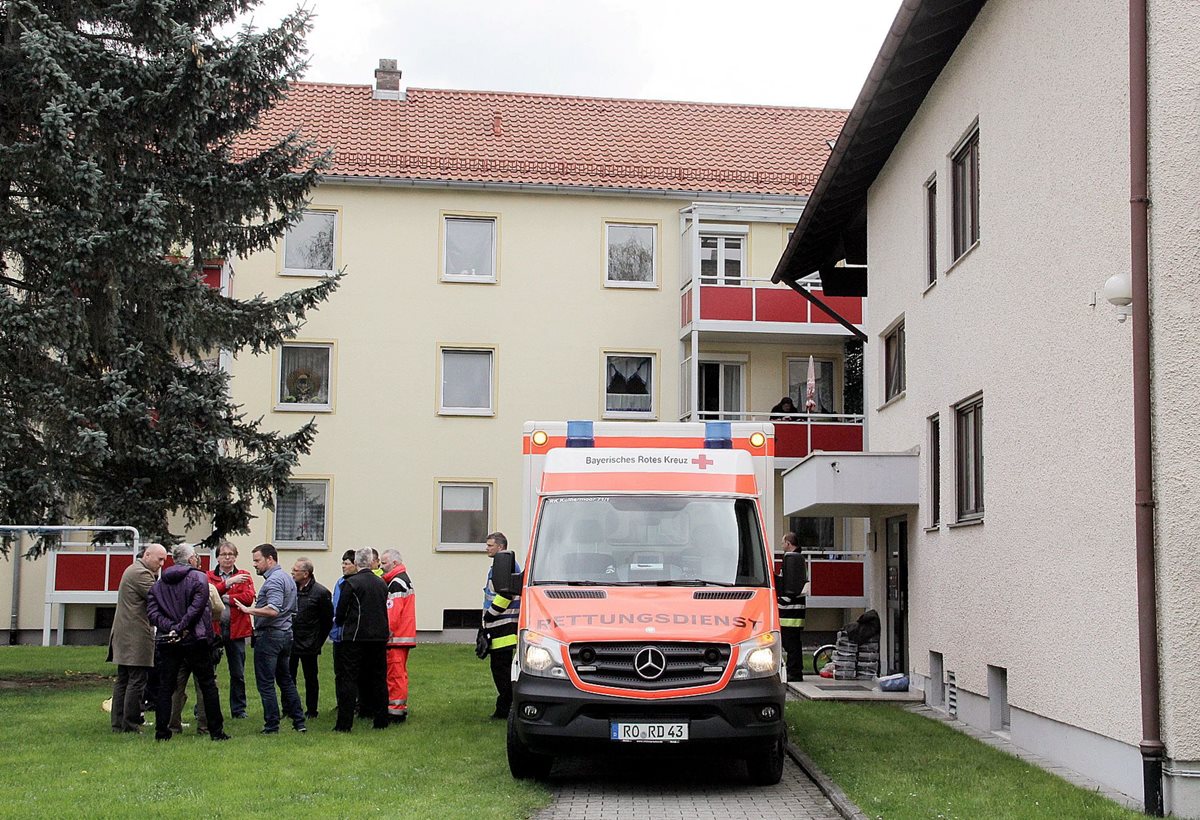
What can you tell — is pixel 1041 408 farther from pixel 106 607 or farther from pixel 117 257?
pixel 106 607

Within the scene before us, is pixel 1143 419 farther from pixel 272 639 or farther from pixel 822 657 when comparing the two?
pixel 822 657

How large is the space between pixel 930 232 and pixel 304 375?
16598mm

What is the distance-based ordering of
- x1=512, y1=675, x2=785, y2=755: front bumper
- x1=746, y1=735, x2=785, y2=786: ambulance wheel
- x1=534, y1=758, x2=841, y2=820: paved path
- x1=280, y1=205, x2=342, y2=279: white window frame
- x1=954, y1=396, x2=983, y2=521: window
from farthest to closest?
x1=280, y1=205, x2=342, y2=279: white window frame < x1=954, y1=396, x2=983, y2=521: window < x1=746, y1=735, x2=785, y2=786: ambulance wheel < x1=512, y1=675, x2=785, y2=755: front bumper < x1=534, y1=758, x2=841, y2=820: paved path

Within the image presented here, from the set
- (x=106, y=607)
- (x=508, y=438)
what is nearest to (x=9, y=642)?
(x=106, y=607)

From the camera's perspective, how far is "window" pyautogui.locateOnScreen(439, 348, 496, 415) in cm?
3111

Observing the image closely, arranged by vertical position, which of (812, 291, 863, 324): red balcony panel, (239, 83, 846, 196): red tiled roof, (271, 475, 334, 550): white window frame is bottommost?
(271, 475, 334, 550): white window frame

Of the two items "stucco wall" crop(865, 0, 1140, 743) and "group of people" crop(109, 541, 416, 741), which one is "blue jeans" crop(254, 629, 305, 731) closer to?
"group of people" crop(109, 541, 416, 741)

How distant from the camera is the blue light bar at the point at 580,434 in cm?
1307

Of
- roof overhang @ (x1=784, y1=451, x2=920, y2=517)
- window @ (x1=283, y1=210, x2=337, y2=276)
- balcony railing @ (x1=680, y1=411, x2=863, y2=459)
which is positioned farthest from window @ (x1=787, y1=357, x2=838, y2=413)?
roof overhang @ (x1=784, y1=451, x2=920, y2=517)

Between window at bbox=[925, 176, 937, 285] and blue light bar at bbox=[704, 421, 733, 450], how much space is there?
5690mm

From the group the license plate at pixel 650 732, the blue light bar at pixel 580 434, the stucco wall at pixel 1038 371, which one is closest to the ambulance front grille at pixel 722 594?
the license plate at pixel 650 732

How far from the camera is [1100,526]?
10938 millimetres

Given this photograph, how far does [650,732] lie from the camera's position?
1083 centimetres

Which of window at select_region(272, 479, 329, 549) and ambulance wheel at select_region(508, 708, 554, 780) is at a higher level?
window at select_region(272, 479, 329, 549)
